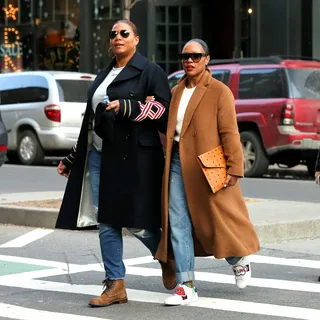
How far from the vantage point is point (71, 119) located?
20031mm

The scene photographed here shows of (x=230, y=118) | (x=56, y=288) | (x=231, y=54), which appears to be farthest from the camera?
(x=231, y=54)

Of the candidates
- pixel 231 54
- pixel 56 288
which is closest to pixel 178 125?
pixel 56 288

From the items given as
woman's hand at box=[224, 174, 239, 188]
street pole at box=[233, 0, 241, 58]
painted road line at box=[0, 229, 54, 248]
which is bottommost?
painted road line at box=[0, 229, 54, 248]

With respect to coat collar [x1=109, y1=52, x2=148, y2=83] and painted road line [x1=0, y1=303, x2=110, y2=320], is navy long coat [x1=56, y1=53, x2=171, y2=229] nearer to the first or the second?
coat collar [x1=109, y1=52, x2=148, y2=83]

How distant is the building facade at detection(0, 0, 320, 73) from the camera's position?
2484 cm

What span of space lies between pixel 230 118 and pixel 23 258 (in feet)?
9.99

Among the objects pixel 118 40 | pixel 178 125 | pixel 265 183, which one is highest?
pixel 118 40

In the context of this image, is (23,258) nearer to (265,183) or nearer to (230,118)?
(230,118)

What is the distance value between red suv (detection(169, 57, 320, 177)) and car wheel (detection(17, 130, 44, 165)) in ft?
14.6

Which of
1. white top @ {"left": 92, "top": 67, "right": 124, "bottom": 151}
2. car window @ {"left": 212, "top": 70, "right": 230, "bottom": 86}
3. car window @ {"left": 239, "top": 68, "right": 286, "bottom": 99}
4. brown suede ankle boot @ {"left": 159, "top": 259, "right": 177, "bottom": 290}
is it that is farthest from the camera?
car window @ {"left": 212, "top": 70, "right": 230, "bottom": 86}

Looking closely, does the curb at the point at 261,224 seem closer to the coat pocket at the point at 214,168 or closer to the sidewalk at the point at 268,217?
the sidewalk at the point at 268,217

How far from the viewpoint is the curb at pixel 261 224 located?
1005cm

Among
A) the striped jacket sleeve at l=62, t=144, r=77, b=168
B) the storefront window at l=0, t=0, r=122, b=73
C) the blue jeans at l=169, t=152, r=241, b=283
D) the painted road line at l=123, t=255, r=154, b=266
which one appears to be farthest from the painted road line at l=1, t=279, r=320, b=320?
the storefront window at l=0, t=0, r=122, b=73

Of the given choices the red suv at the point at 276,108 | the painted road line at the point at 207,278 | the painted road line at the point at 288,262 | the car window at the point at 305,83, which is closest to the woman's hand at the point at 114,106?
the painted road line at the point at 207,278
